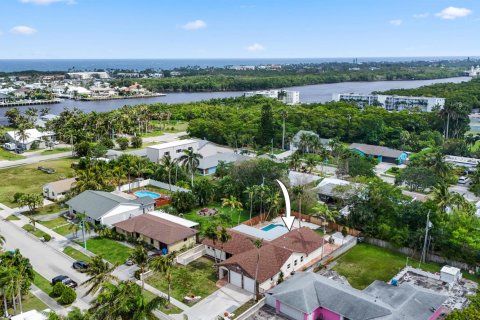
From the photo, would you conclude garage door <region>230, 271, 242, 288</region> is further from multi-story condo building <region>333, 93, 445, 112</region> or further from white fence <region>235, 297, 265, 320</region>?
multi-story condo building <region>333, 93, 445, 112</region>

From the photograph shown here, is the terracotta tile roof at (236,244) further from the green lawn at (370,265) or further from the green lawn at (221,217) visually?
the green lawn at (370,265)

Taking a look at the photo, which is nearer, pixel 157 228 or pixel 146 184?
pixel 157 228

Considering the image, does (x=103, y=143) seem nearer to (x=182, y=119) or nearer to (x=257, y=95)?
(x=182, y=119)

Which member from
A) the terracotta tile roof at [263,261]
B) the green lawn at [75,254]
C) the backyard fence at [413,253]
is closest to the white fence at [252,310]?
the terracotta tile roof at [263,261]

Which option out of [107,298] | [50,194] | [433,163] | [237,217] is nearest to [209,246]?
[237,217]

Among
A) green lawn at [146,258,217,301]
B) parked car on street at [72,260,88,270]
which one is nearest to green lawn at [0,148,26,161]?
parked car on street at [72,260,88,270]

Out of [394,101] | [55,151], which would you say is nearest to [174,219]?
[55,151]

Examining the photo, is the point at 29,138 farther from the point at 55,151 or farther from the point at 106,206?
the point at 106,206
